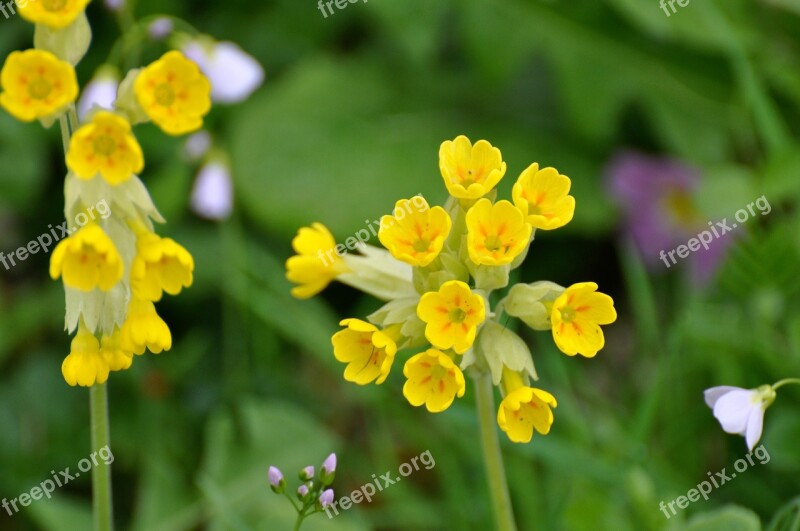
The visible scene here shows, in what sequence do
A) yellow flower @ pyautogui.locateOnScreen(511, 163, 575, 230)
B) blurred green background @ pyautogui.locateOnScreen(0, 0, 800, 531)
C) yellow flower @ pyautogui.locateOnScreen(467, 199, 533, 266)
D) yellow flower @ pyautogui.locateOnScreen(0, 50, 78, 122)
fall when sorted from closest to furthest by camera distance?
yellow flower @ pyautogui.locateOnScreen(0, 50, 78, 122)
yellow flower @ pyautogui.locateOnScreen(467, 199, 533, 266)
yellow flower @ pyautogui.locateOnScreen(511, 163, 575, 230)
blurred green background @ pyautogui.locateOnScreen(0, 0, 800, 531)

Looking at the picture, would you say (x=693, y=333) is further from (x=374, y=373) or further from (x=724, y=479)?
(x=374, y=373)

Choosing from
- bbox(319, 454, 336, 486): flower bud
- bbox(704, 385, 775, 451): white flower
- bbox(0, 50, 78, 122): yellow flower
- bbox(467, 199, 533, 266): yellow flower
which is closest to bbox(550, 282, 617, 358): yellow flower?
bbox(467, 199, 533, 266): yellow flower

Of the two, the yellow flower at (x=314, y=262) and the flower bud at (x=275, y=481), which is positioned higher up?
the yellow flower at (x=314, y=262)

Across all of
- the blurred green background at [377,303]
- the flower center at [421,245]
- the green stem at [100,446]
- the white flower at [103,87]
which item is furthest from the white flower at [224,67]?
the flower center at [421,245]

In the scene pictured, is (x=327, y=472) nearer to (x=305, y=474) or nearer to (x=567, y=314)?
(x=305, y=474)

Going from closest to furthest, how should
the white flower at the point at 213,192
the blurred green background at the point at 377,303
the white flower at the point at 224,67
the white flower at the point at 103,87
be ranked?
the blurred green background at the point at 377,303
the white flower at the point at 103,87
the white flower at the point at 224,67
the white flower at the point at 213,192

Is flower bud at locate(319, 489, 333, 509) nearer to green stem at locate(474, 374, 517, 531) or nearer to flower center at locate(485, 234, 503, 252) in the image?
green stem at locate(474, 374, 517, 531)

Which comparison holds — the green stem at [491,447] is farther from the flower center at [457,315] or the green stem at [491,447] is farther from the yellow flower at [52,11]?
the yellow flower at [52,11]
